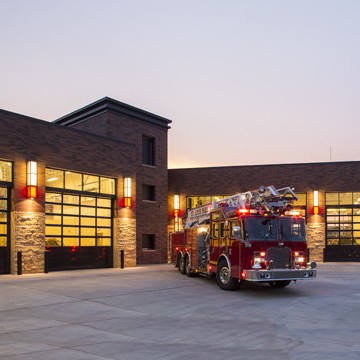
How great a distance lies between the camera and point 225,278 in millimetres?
16625

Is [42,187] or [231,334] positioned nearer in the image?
[231,334]

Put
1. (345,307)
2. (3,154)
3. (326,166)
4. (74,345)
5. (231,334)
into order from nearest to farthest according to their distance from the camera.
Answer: (74,345) → (231,334) → (345,307) → (3,154) → (326,166)

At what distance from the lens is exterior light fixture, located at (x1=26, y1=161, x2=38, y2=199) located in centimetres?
2141

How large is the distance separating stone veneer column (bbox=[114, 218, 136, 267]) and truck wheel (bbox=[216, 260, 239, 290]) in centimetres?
1006

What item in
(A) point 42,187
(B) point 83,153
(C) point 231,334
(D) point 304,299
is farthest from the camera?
(B) point 83,153

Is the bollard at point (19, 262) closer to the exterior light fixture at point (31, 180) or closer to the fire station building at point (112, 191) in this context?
the fire station building at point (112, 191)

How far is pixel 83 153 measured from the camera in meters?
24.4

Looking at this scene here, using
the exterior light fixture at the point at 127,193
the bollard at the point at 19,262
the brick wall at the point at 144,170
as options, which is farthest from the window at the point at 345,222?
the bollard at the point at 19,262

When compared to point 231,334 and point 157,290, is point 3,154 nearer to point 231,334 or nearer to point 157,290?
point 157,290

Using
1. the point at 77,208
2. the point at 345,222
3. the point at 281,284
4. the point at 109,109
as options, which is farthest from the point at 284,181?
the point at 281,284

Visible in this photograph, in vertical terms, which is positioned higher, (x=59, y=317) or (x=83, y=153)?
(x=83, y=153)

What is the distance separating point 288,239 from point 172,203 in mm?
18412

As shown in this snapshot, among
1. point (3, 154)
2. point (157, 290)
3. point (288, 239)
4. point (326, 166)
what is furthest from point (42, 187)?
point (326, 166)

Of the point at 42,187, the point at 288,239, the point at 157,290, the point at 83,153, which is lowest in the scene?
the point at 157,290
